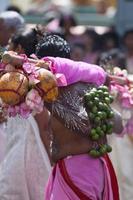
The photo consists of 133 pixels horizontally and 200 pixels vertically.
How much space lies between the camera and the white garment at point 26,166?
22.0ft

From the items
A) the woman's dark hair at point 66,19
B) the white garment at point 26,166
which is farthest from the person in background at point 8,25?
the woman's dark hair at point 66,19

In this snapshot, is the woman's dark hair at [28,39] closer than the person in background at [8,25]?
Yes

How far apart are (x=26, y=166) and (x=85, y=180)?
35.9 inches

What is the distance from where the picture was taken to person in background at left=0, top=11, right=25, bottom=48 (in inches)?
325

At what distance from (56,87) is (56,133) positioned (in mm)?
388

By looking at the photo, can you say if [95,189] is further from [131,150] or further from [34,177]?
[131,150]

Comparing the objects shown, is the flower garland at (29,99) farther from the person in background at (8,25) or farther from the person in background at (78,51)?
the person in background at (78,51)

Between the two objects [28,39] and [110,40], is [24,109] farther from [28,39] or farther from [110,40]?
[110,40]

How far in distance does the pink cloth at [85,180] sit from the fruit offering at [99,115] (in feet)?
0.28

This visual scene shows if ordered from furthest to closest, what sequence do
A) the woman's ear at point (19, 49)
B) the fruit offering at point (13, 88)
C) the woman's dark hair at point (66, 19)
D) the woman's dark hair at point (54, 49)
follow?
the woman's dark hair at point (66, 19)
the woman's ear at point (19, 49)
the woman's dark hair at point (54, 49)
the fruit offering at point (13, 88)

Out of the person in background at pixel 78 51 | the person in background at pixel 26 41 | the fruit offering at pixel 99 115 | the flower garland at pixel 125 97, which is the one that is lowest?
the person in background at pixel 78 51

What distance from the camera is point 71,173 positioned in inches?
235

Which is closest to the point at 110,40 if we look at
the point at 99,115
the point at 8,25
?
the point at 8,25

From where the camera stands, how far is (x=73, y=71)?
232 inches
